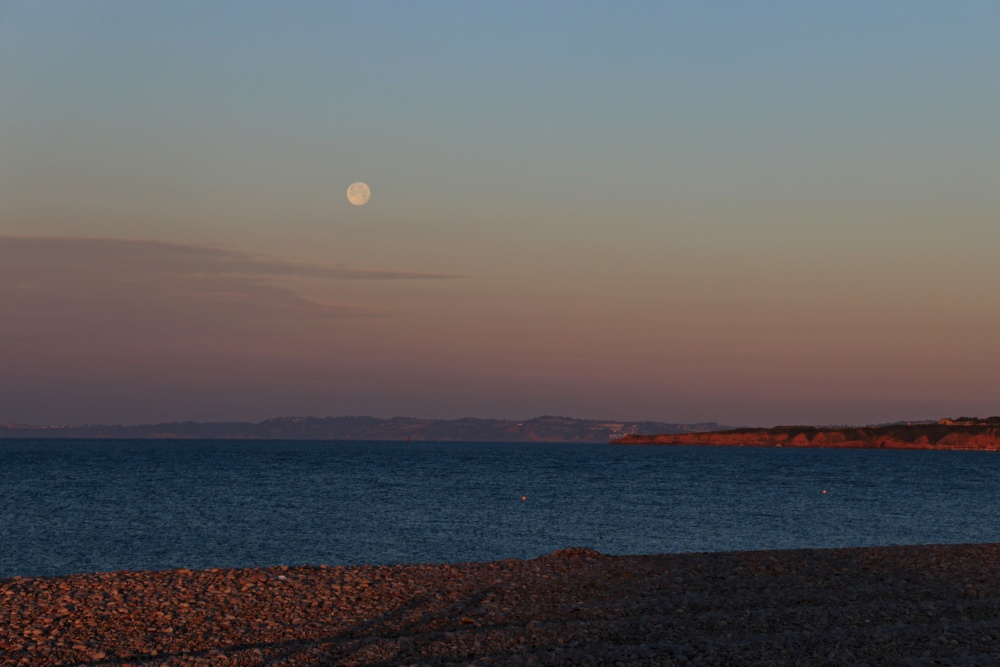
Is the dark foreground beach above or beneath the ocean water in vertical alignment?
above

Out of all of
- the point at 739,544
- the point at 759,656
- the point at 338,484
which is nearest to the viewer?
the point at 759,656

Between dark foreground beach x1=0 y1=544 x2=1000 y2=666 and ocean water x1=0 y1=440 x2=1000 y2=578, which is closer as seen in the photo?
dark foreground beach x1=0 y1=544 x2=1000 y2=666

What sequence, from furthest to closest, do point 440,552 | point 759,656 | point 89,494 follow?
point 89,494 < point 440,552 < point 759,656

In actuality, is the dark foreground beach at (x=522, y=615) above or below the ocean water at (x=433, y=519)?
above

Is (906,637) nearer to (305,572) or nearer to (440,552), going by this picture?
(305,572)

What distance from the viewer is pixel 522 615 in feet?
62.4

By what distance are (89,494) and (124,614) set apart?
7035 cm

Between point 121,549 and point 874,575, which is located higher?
point 874,575

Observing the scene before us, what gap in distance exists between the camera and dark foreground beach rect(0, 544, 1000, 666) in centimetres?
1571

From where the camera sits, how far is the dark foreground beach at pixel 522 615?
1571 centimetres

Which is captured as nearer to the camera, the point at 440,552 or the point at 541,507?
the point at 440,552

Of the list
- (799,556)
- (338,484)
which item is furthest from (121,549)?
(338,484)

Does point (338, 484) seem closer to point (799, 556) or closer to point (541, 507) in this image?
point (541, 507)

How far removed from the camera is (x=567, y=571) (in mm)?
24328
